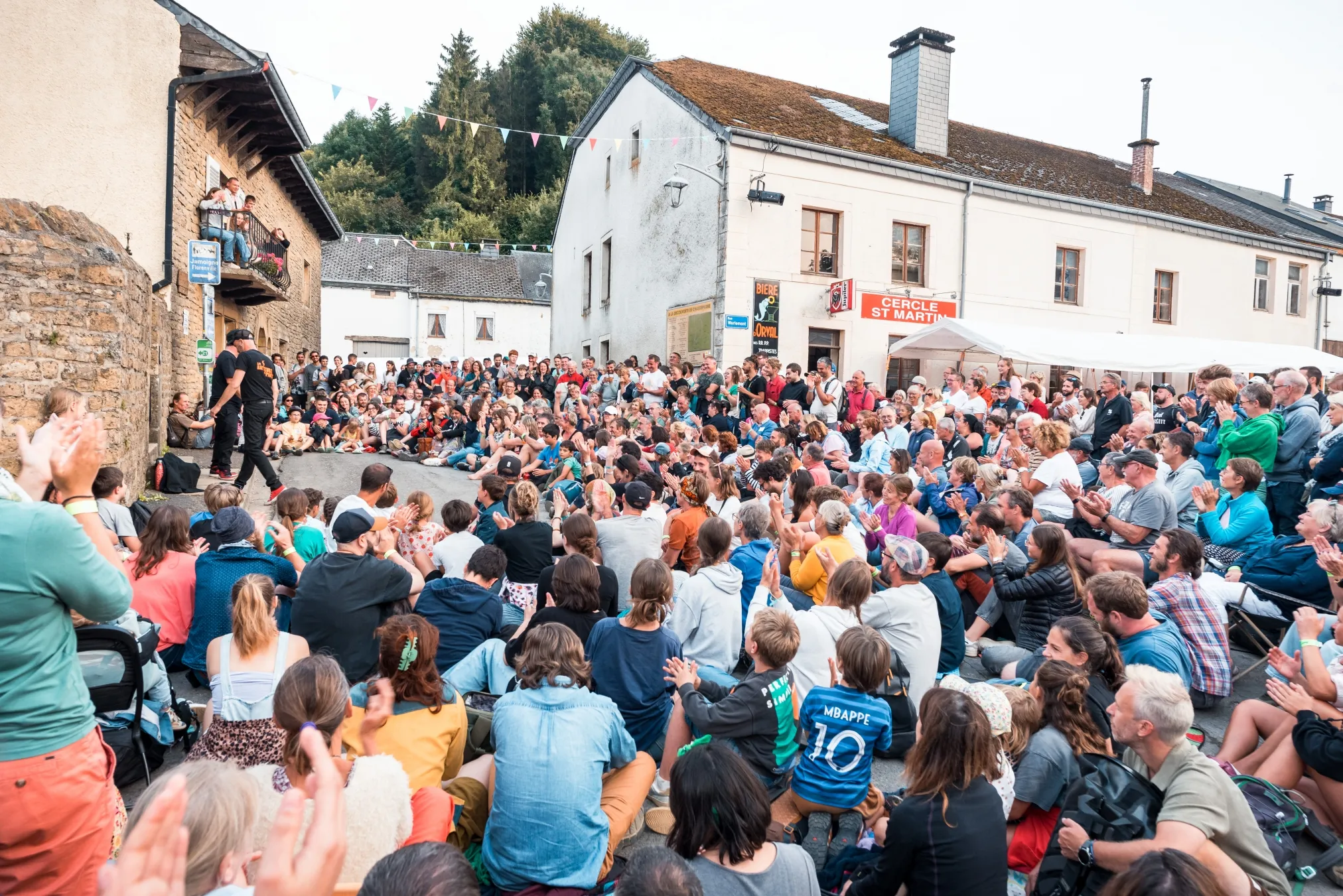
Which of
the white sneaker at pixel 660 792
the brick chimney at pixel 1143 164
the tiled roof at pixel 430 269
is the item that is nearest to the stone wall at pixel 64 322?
the white sneaker at pixel 660 792

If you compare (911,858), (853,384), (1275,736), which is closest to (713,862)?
(911,858)

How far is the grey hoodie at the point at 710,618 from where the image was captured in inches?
193

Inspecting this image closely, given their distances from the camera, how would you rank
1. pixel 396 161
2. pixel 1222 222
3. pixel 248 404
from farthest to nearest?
pixel 396 161 → pixel 1222 222 → pixel 248 404

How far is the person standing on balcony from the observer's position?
9633mm

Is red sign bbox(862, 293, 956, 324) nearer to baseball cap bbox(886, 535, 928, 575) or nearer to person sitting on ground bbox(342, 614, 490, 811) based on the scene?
baseball cap bbox(886, 535, 928, 575)

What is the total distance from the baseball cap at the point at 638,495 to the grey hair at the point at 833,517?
4.27ft

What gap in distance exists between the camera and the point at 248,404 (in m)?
9.68

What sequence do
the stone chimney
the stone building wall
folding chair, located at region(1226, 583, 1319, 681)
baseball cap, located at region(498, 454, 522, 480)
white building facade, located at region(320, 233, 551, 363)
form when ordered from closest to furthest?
1. folding chair, located at region(1226, 583, 1319, 681)
2. baseball cap, located at region(498, 454, 522, 480)
3. the stone building wall
4. the stone chimney
5. white building facade, located at region(320, 233, 551, 363)

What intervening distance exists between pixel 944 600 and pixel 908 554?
0.71 meters

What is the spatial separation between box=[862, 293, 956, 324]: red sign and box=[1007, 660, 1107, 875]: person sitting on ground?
14818 mm

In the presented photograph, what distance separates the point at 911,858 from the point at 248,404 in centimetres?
925

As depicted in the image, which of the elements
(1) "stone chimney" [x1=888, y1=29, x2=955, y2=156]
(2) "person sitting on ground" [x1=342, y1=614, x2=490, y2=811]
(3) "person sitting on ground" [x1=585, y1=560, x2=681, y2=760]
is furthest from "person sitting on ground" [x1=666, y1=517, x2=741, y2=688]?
(1) "stone chimney" [x1=888, y1=29, x2=955, y2=156]

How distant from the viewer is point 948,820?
277cm

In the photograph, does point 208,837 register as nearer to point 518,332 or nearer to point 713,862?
point 713,862
